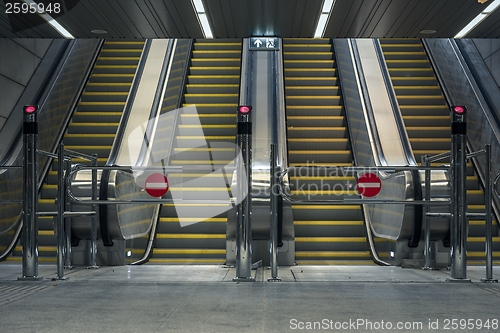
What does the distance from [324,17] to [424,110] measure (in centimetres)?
432

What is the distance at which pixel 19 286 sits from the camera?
5031mm

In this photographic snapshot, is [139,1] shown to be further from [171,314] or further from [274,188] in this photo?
A: [171,314]

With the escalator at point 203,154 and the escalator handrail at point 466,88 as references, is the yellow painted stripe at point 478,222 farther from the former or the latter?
the escalator at point 203,154

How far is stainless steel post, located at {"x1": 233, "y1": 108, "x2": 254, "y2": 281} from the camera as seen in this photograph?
17.7 ft

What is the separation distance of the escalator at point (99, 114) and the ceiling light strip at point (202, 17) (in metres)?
2.98

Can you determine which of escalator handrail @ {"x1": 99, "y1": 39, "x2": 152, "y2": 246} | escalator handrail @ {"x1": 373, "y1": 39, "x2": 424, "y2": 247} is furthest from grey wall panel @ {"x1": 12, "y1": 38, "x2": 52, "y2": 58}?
escalator handrail @ {"x1": 373, "y1": 39, "x2": 424, "y2": 247}

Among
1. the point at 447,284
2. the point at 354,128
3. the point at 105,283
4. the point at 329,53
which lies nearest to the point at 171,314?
the point at 105,283

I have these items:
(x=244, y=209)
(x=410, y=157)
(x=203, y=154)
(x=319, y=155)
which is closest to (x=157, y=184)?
(x=244, y=209)

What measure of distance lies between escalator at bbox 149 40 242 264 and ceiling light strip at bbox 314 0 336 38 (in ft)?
6.69

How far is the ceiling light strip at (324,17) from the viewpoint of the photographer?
21.5 feet

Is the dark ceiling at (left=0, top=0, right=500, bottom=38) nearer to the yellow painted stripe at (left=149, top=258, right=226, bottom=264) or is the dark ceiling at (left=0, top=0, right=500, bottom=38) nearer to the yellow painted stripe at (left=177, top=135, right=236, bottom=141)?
the yellow painted stripe at (left=177, top=135, right=236, bottom=141)

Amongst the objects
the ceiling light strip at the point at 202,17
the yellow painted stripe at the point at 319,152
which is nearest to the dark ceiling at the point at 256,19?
the ceiling light strip at the point at 202,17

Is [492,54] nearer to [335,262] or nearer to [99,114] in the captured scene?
[335,262]

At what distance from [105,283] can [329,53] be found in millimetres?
8820
